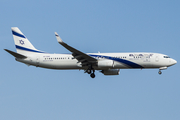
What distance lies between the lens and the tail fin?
6012 cm

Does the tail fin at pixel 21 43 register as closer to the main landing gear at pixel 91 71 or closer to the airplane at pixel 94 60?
the airplane at pixel 94 60

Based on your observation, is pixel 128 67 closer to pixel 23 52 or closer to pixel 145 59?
pixel 145 59

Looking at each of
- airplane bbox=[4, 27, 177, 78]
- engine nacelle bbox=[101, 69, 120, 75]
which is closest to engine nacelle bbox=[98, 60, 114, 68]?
airplane bbox=[4, 27, 177, 78]

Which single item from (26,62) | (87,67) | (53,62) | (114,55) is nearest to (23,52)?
(26,62)

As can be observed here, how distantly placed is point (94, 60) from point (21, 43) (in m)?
15.2

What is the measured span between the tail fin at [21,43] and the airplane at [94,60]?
97 centimetres

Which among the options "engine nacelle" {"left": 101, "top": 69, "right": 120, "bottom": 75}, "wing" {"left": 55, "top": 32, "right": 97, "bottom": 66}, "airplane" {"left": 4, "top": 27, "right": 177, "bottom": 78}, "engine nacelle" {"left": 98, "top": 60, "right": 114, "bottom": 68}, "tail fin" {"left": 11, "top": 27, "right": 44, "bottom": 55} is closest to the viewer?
"wing" {"left": 55, "top": 32, "right": 97, "bottom": 66}

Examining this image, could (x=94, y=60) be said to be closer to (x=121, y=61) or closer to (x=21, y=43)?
(x=121, y=61)

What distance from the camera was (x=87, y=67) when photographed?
56.3 meters

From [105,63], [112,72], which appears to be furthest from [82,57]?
[112,72]

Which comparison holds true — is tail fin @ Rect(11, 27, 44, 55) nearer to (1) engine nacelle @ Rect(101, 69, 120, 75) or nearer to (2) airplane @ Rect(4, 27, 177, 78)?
(2) airplane @ Rect(4, 27, 177, 78)

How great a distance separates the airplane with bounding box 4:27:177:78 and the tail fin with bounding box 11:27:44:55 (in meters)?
0.97

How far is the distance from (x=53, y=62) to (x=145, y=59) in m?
15.9

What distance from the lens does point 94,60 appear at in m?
54.8
